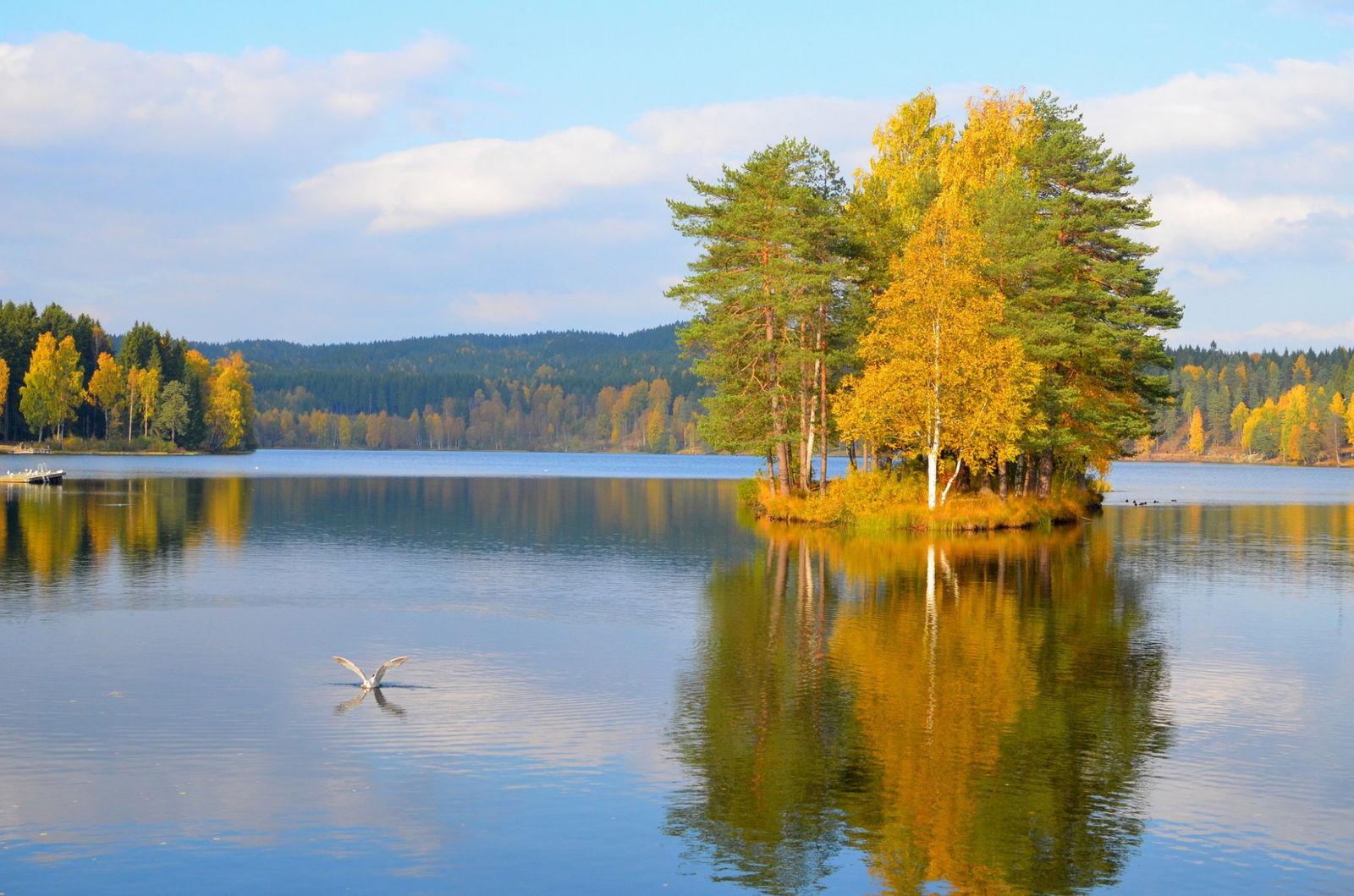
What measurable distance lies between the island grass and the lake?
11400 mm

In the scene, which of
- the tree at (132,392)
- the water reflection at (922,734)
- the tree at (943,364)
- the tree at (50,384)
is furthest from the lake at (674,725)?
the tree at (132,392)

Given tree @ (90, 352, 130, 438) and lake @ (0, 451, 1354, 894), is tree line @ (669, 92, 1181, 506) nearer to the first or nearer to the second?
lake @ (0, 451, 1354, 894)

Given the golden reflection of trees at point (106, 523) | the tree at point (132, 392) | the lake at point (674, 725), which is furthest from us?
the tree at point (132, 392)

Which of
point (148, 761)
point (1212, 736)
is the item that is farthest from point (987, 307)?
point (148, 761)

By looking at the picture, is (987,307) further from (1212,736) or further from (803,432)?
(1212,736)

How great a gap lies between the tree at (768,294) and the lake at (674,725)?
58.6 feet

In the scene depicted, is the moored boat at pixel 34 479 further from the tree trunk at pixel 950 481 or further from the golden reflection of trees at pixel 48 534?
the tree trunk at pixel 950 481

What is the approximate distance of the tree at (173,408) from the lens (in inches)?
7195

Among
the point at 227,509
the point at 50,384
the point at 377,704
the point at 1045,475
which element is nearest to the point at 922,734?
the point at 377,704

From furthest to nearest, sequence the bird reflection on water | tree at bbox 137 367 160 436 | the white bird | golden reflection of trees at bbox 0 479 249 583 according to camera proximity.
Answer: tree at bbox 137 367 160 436 < golden reflection of trees at bbox 0 479 249 583 < the white bird < the bird reflection on water

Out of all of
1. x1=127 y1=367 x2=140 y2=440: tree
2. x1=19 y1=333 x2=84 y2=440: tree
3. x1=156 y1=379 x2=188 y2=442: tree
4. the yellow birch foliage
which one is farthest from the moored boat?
x1=156 y1=379 x2=188 y2=442: tree

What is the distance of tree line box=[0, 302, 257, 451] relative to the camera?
17150cm

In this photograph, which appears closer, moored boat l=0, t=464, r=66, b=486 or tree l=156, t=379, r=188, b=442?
moored boat l=0, t=464, r=66, b=486

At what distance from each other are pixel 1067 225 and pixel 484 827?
2174 inches
